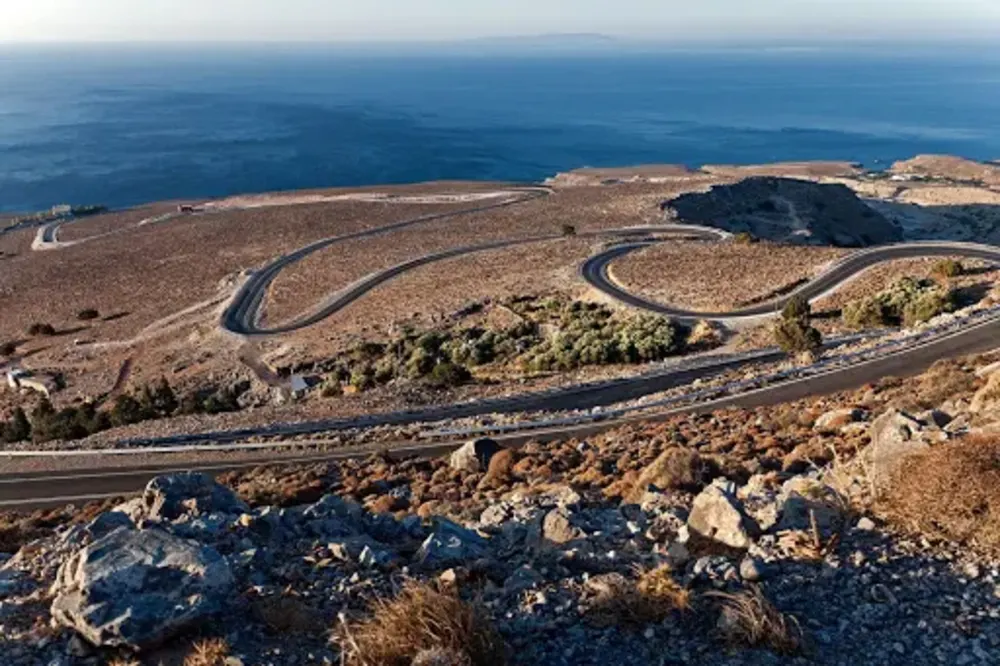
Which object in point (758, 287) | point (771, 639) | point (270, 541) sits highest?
point (771, 639)

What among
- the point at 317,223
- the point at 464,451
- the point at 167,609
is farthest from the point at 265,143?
the point at 167,609

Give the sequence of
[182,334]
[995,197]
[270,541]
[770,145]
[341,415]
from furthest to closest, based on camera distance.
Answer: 1. [770,145]
2. [995,197]
3. [182,334]
4. [341,415]
5. [270,541]

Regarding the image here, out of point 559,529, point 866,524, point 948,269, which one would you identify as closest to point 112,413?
point 559,529

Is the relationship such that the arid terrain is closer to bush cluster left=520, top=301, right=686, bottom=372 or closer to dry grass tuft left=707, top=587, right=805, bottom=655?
bush cluster left=520, top=301, right=686, bottom=372

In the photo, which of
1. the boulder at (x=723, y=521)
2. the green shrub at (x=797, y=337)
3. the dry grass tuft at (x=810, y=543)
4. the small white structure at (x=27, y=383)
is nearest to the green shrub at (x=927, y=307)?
the green shrub at (x=797, y=337)

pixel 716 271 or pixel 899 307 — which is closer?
pixel 899 307

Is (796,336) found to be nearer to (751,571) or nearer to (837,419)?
(837,419)

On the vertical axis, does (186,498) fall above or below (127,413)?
Answer: above

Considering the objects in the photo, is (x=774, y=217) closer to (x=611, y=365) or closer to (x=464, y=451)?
(x=611, y=365)
